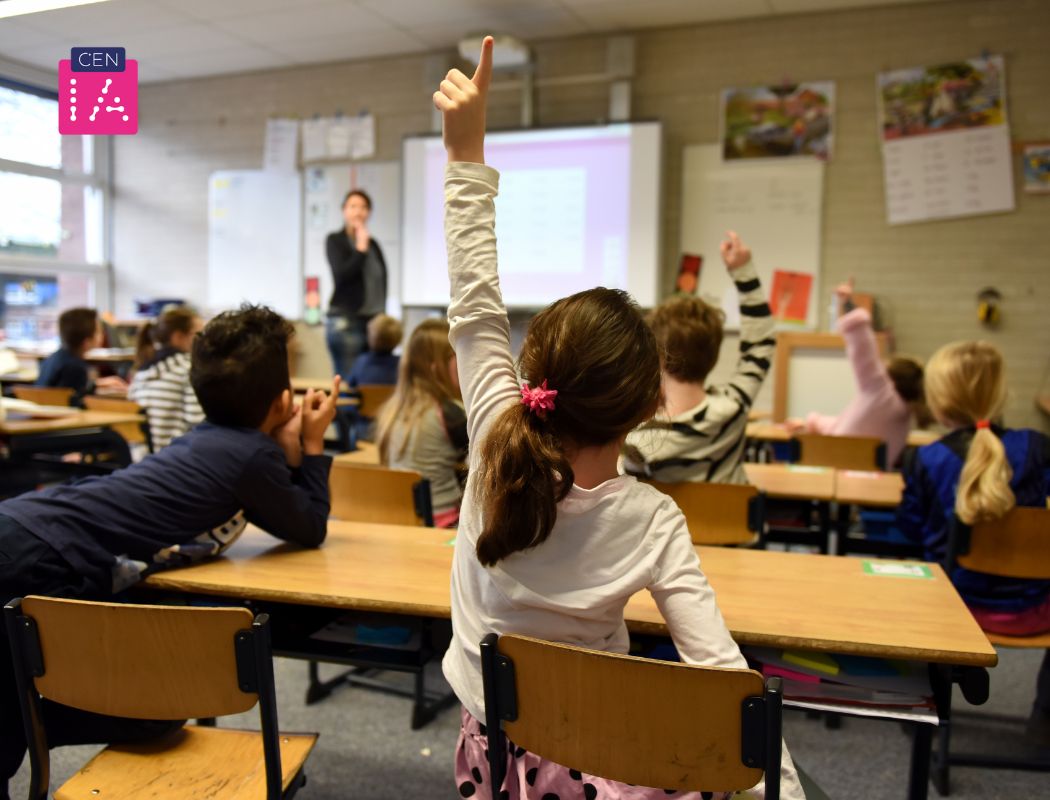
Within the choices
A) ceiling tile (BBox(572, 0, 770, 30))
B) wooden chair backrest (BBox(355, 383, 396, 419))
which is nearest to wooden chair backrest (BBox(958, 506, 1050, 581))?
wooden chair backrest (BBox(355, 383, 396, 419))

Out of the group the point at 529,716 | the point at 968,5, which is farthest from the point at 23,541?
the point at 968,5

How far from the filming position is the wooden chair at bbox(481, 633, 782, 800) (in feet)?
3.10

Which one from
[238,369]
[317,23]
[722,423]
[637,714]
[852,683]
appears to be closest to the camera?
[637,714]

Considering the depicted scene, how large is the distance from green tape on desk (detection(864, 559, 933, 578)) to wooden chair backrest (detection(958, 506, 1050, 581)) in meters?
0.48

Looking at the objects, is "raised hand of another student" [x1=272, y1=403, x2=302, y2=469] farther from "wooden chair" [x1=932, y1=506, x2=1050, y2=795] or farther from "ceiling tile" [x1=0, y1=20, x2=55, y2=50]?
"wooden chair" [x1=932, y1=506, x2=1050, y2=795]

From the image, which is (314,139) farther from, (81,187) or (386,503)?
(386,503)

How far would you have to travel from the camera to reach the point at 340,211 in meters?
6.62

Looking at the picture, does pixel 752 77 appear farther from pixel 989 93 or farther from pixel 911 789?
pixel 911 789

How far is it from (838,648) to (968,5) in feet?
16.7

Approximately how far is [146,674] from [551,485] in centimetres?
64

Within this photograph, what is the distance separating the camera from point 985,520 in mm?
1958

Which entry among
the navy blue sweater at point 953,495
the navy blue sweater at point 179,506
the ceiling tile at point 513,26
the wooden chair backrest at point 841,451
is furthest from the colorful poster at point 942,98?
the navy blue sweater at point 179,506

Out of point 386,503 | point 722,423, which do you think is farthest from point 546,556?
point 386,503

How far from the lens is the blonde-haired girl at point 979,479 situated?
6.52ft
